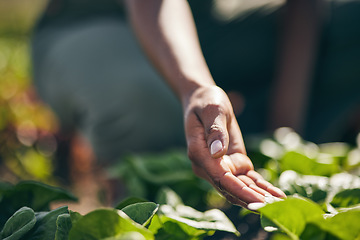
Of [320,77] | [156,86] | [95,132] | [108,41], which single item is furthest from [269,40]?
[95,132]

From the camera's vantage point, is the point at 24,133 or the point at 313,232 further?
the point at 24,133

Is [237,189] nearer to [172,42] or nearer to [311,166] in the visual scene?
[311,166]

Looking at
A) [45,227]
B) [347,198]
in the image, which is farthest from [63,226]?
[347,198]

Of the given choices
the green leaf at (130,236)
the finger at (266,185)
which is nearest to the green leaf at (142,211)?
the green leaf at (130,236)

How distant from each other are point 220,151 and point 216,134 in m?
0.03

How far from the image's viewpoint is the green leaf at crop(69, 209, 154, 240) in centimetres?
60

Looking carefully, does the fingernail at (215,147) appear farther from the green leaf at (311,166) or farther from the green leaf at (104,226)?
the green leaf at (311,166)

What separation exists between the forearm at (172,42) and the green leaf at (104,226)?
431 mm

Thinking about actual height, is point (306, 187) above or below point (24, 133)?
above

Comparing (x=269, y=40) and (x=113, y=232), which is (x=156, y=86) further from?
(x=113, y=232)

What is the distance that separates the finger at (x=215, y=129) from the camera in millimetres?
766

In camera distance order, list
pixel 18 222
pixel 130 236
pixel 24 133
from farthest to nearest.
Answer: pixel 24 133, pixel 18 222, pixel 130 236

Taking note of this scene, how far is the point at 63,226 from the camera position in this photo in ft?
2.16

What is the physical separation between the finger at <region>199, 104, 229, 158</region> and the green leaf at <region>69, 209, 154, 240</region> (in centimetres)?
22
